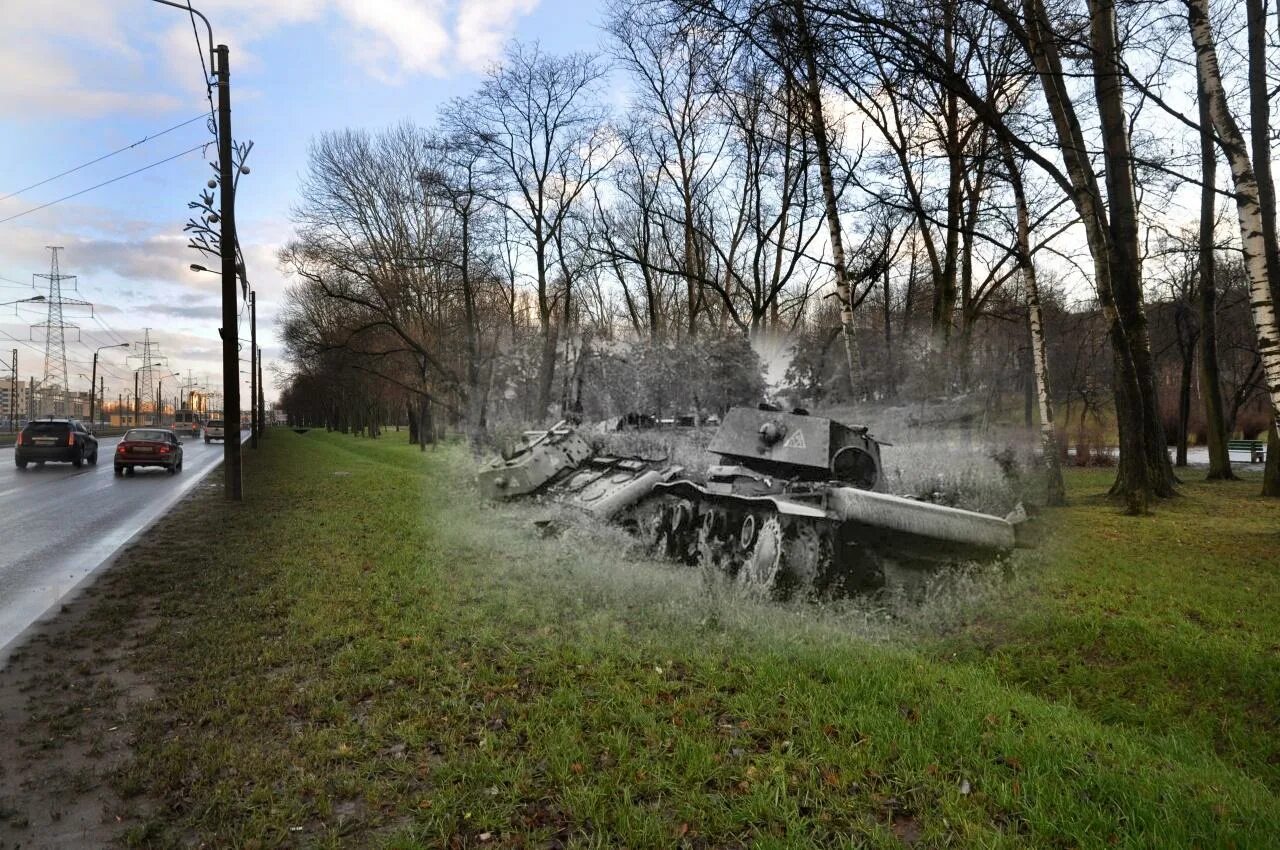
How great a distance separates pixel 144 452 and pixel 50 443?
4260 mm

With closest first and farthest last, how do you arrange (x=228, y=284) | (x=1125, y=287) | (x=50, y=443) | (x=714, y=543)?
1. (x=714, y=543)
2. (x=1125, y=287)
3. (x=228, y=284)
4. (x=50, y=443)

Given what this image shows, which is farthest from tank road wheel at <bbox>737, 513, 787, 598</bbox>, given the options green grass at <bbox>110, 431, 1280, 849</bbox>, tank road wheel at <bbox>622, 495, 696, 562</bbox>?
tank road wheel at <bbox>622, 495, 696, 562</bbox>

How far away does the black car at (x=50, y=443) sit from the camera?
23125 mm

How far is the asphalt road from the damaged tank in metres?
5.30

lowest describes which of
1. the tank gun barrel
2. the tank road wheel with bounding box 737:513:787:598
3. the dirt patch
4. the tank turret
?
the dirt patch

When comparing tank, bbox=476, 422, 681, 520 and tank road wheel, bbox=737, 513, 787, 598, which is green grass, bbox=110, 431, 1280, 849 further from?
tank, bbox=476, 422, 681, 520

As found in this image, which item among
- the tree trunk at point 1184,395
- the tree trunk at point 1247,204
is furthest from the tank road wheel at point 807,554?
the tree trunk at point 1184,395

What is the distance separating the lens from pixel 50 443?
23.7 meters

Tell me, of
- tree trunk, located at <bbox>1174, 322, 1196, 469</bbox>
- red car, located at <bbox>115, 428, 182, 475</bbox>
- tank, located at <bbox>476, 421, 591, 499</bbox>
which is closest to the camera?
tank, located at <bbox>476, 421, 591, 499</bbox>

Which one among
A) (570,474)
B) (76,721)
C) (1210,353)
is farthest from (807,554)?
(1210,353)

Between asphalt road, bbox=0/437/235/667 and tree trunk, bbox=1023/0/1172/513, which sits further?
asphalt road, bbox=0/437/235/667

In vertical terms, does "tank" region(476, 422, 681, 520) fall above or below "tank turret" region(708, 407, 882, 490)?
below

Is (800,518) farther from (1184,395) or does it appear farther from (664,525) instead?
(1184,395)

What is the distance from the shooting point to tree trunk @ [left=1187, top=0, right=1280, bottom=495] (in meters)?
6.32
